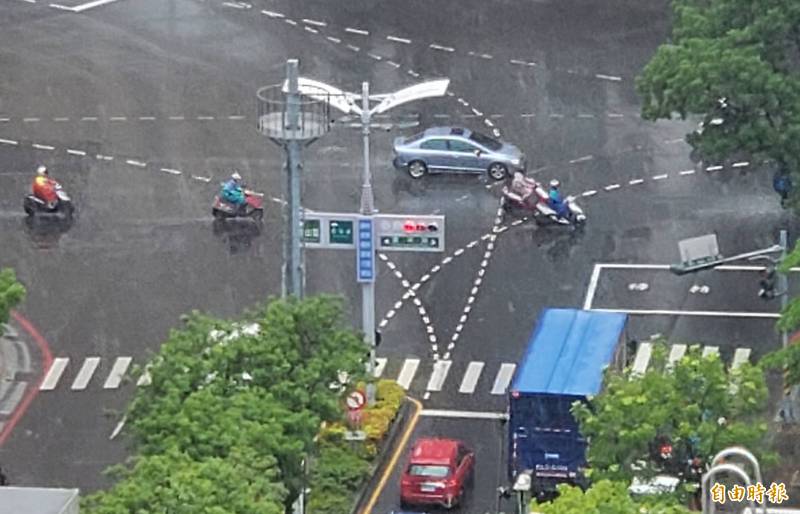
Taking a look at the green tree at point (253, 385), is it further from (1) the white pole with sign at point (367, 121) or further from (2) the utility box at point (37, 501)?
(1) the white pole with sign at point (367, 121)

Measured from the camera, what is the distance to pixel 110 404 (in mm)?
58750

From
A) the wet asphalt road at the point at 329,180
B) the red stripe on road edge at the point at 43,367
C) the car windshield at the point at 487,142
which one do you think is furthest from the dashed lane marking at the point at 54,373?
the car windshield at the point at 487,142

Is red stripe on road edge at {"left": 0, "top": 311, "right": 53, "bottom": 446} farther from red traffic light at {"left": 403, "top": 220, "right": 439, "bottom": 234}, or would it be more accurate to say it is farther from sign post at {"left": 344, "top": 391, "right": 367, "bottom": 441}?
red traffic light at {"left": 403, "top": 220, "right": 439, "bottom": 234}

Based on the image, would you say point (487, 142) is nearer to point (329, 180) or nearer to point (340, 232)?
point (329, 180)

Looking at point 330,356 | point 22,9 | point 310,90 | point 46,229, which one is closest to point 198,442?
point 330,356

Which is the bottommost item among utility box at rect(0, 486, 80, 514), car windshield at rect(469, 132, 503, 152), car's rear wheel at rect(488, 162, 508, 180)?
utility box at rect(0, 486, 80, 514)

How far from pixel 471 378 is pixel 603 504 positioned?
20.2 metres

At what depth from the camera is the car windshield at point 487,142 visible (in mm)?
72938

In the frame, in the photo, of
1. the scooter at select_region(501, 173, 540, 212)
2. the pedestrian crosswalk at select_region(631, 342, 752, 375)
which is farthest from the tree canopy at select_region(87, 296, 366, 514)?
the scooter at select_region(501, 173, 540, 212)

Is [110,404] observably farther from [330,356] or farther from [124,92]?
[124,92]

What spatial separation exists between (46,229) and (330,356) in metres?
23.2

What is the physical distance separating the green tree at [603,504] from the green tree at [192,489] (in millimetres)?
5551

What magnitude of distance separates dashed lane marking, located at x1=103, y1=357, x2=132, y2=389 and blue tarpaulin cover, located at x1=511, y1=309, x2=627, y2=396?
1202 cm

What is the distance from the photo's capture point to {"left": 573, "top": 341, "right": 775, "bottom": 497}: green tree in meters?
43.6
